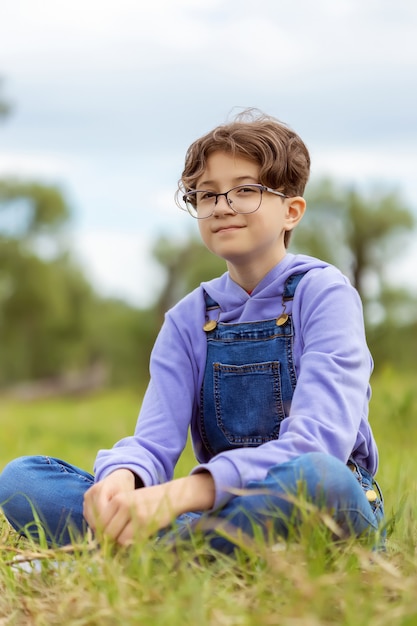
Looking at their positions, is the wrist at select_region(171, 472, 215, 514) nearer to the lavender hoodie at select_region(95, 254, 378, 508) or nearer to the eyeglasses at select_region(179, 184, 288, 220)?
the lavender hoodie at select_region(95, 254, 378, 508)

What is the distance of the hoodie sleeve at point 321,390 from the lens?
2.21 metres

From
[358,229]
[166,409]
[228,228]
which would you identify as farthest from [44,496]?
[358,229]

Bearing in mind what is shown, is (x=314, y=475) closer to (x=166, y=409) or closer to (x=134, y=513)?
(x=134, y=513)

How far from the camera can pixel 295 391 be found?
2395 mm

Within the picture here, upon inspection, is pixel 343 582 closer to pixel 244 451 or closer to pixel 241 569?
pixel 241 569

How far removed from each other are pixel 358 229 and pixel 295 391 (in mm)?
7046

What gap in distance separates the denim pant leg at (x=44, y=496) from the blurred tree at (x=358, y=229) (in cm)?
606

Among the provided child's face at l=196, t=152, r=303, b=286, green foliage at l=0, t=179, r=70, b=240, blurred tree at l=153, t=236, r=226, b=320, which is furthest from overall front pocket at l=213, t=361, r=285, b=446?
green foliage at l=0, t=179, r=70, b=240

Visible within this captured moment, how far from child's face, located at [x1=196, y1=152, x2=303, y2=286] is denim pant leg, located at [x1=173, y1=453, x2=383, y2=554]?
74cm

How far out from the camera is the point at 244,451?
2.21 metres

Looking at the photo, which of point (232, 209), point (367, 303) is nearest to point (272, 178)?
point (232, 209)

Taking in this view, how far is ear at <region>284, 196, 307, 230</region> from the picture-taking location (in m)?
2.77

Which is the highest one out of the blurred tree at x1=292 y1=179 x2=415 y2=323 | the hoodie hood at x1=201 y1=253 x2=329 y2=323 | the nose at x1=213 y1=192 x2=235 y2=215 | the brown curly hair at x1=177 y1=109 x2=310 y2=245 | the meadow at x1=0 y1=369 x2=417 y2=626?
the blurred tree at x1=292 y1=179 x2=415 y2=323

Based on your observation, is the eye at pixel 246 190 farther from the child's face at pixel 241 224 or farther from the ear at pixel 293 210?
the ear at pixel 293 210
